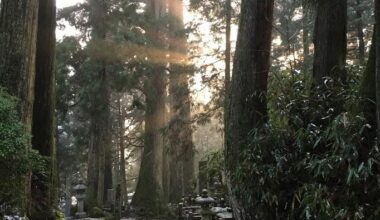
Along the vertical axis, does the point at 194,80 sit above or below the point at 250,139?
above

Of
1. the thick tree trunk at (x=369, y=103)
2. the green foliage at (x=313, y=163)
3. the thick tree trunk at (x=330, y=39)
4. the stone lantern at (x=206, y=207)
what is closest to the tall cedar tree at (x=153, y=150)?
the stone lantern at (x=206, y=207)

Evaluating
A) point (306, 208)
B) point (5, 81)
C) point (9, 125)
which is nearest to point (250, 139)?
point (306, 208)

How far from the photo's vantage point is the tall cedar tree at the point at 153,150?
20.6 meters

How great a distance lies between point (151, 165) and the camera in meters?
21.2

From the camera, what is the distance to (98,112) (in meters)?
18.9

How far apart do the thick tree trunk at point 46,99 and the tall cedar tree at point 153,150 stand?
11.1 m

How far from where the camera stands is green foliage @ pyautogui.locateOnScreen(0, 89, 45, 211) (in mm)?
5672

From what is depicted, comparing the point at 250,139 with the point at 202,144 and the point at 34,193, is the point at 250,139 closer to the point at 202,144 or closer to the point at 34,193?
the point at 34,193

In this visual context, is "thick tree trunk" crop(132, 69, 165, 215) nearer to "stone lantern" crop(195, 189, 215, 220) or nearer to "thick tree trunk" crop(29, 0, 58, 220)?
"stone lantern" crop(195, 189, 215, 220)

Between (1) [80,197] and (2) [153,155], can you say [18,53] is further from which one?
(2) [153,155]

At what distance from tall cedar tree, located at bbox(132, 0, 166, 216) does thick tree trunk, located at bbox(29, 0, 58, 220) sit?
36.3 ft

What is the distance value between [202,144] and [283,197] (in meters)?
33.8

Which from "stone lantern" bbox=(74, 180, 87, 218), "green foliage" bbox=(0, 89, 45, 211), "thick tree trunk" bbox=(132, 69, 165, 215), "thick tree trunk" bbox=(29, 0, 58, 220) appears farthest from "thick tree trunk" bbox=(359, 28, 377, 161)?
"thick tree trunk" bbox=(132, 69, 165, 215)

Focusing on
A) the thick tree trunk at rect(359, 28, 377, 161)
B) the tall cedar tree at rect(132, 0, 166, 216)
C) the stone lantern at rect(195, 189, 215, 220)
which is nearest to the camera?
the thick tree trunk at rect(359, 28, 377, 161)
